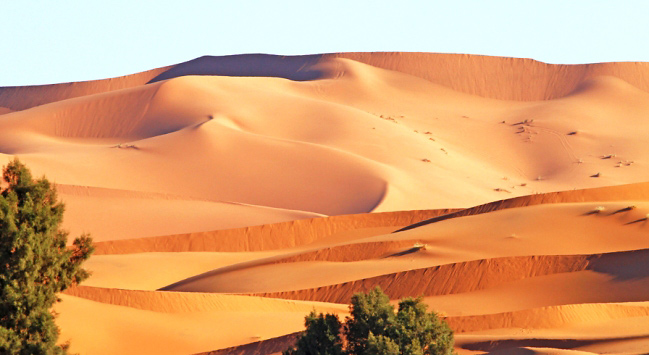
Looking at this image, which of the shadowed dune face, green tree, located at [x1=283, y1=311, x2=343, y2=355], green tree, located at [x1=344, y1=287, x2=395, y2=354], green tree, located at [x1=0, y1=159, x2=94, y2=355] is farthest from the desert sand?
green tree, located at [x1=0, y1=159, x2=94, y2=355]

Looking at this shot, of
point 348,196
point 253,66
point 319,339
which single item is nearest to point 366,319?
point 319,339

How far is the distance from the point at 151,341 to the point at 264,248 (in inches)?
658

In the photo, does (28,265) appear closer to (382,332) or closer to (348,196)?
(382,332)

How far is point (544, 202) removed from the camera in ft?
104

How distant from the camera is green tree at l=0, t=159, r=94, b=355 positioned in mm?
15102

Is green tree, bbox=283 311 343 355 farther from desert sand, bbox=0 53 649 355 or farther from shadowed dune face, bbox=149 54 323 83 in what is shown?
shadowed dune face, bbox=149 54 323 83

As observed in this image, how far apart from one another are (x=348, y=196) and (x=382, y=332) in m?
36.8

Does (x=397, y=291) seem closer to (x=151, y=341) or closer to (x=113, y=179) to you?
(x=151, y=341)

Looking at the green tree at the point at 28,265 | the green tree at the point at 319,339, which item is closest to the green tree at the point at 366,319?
the green tree at the point at 319,339

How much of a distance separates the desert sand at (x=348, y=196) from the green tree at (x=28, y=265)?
13.6ft

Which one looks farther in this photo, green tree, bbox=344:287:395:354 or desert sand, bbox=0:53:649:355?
desert sand, bbox=0:53:649:355

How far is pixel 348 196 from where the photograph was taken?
51.2 meters

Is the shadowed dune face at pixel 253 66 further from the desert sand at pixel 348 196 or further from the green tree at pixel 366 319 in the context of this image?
the green tree at pixel 366 319

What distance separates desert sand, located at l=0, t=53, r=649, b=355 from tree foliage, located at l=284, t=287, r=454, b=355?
8.10 ft
